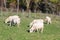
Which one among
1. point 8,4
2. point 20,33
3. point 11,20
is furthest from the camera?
point 8,4

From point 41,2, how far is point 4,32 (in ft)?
156

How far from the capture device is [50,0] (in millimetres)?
67125

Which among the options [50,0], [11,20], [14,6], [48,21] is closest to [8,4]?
[14,6]

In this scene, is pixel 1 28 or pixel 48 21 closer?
pixel 1 28

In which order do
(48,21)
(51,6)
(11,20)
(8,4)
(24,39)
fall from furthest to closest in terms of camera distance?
(8,4) → (51,6) → (48,21) → (11,20) → (24,39)

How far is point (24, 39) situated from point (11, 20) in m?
7.14

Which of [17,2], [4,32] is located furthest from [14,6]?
[4,32]

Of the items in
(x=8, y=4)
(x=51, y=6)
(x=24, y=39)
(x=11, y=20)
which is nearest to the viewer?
(x=24, y=39)

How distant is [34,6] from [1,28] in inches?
1749

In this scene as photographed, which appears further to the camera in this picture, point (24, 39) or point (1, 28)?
point (1, 28)

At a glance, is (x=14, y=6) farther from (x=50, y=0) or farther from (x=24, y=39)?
(x=24, y=39)

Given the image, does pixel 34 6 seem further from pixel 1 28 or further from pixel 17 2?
pixel 1 28

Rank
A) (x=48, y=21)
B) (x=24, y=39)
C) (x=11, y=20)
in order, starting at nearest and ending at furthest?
(x=24, y=39)
(x=11, y=20)
(x=48, y=21)

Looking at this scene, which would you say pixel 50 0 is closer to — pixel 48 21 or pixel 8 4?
pixel 8 4
